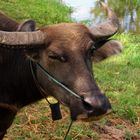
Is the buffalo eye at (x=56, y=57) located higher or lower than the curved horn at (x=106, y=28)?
lower

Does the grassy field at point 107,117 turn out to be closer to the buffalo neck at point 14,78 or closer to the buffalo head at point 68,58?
the buffalo neck at point 14,78

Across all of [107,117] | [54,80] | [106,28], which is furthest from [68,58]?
[107,117]

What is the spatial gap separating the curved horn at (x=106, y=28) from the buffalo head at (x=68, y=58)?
0.04ft

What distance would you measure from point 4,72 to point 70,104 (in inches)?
30.4

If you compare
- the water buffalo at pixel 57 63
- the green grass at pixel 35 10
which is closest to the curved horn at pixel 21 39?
the water buffalo at pixel 57 63

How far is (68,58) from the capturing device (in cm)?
377

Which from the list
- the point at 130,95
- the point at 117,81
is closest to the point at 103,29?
the point at 130,95

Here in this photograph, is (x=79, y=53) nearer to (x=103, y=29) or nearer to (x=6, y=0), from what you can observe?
(x=103, y=29)

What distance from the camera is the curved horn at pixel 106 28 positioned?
417cm

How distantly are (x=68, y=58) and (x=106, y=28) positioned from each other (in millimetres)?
696

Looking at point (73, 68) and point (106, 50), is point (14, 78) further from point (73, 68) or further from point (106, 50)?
point (106, 50)

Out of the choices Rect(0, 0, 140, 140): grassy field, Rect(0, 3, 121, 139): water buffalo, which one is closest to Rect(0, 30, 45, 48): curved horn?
Rect(0, 3, 121, 139): water buffalo

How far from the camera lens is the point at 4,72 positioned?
4.29 m

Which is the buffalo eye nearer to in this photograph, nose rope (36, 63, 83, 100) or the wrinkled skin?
the wrinkled skin
